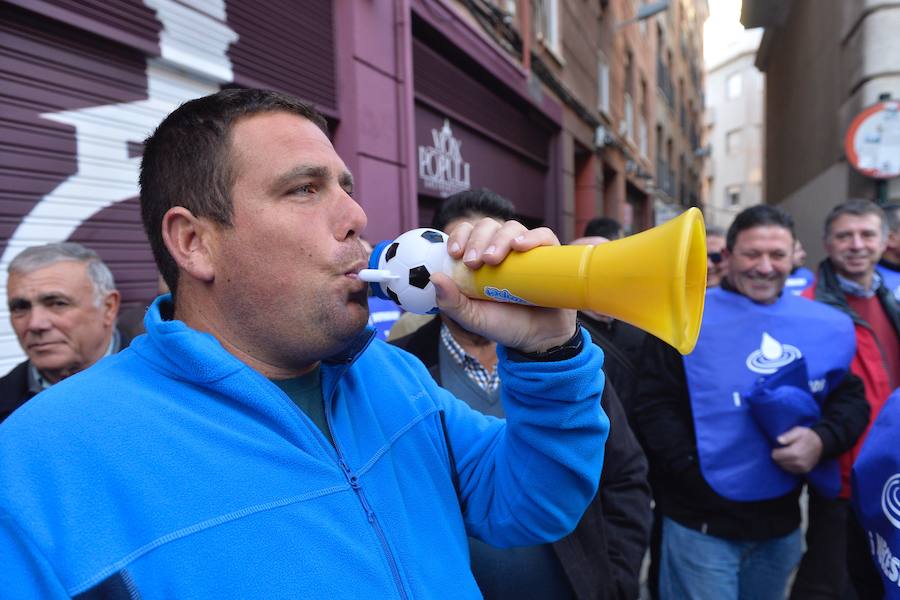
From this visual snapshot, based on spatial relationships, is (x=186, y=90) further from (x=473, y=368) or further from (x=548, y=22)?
(x=548, y=22)

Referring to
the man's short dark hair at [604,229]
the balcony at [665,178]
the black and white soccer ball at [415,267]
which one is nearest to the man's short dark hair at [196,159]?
the black and white soccer ball at [415,267]

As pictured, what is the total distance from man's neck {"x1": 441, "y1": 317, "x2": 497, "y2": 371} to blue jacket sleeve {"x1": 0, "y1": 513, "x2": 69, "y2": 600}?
1.41 m

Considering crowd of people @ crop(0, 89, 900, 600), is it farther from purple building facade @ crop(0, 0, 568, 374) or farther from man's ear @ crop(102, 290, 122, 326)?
purple building facade @ crop(0, 0, 568, 374)

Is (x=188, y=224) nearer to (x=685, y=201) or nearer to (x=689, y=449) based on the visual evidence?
(x=689, y=449)

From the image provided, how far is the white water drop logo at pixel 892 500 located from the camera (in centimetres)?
122

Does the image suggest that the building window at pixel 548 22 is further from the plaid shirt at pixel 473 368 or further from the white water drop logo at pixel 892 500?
the white water drop logo at pixel 892 500

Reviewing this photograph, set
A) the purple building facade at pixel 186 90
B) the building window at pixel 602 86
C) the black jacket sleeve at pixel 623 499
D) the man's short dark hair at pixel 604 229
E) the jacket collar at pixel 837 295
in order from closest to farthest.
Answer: the black jacket sleeve at pixel 623 499 → the purple building facade at pixel 186 90 → the jacket collar at pixel 837 295 → the man's short dark hair at pixel 604 229 → the building window at pixel 602 86

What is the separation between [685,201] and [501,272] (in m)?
32.4

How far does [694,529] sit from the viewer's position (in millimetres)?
2527

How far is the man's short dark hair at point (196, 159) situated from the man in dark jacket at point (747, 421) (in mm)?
2052

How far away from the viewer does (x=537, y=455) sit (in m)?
1.15

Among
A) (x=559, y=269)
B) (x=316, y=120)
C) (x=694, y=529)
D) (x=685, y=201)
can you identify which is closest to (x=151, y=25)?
(x=316, y=120)

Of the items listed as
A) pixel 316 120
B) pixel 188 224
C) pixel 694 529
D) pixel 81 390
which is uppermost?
pixel 316 120

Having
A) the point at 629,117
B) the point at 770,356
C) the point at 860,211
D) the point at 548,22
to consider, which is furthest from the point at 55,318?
the point at 629,117
